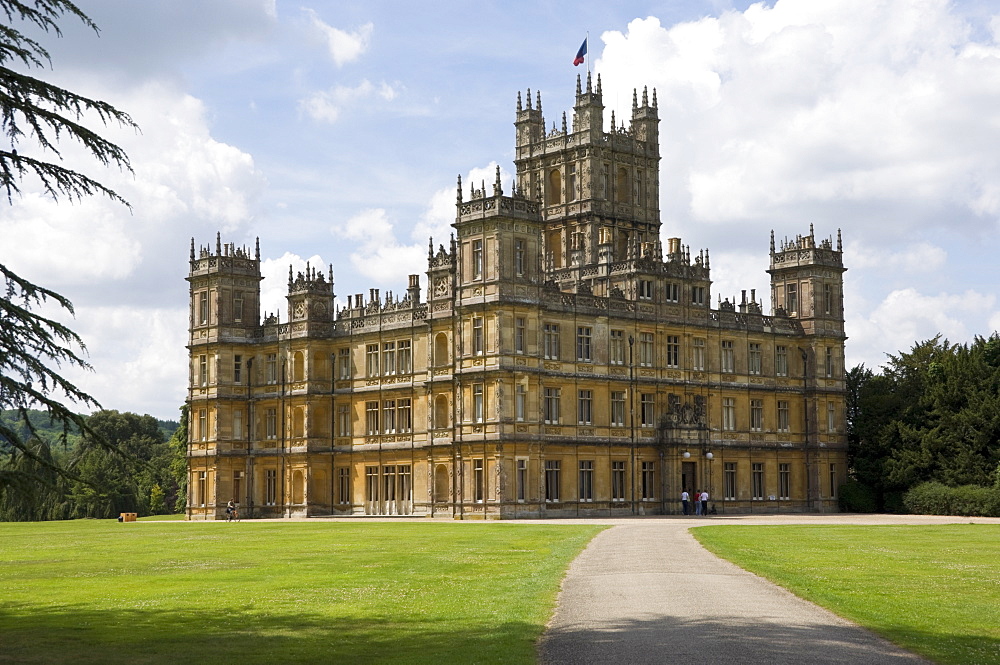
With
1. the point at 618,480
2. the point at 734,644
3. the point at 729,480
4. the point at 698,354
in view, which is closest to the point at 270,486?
the point at 618,480

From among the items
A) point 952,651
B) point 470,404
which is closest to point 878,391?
point 470,404

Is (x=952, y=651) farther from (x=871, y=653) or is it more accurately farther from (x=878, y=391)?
(x=878, y=391)

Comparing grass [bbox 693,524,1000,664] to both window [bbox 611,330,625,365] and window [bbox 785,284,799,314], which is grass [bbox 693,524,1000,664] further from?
window [bbox 785,284,799,314]

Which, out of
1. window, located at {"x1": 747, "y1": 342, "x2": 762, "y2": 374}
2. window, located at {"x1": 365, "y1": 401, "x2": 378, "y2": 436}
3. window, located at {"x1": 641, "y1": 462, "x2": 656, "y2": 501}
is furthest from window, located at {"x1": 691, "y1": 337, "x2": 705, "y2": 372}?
window, located at {"x1": 365, "y1": 401, "x2": 378, "y2": 436}

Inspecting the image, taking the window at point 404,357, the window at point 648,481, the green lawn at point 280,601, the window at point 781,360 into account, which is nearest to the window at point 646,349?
the window at point 648,481

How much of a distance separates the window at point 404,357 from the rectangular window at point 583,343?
387 inches

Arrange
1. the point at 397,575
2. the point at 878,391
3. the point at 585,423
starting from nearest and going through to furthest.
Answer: the point at 397,575, the point at 585,423, the point at 878,391

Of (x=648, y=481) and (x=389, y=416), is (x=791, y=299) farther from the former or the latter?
(x=389, y=416)

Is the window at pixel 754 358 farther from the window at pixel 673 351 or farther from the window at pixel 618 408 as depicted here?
the window at pixel 618 408

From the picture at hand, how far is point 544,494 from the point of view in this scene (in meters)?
65.2

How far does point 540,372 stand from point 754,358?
1662cm

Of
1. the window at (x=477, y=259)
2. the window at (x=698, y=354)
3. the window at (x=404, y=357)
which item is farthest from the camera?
the window at (x=698, y=354)

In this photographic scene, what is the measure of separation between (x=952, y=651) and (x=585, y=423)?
50.8 m

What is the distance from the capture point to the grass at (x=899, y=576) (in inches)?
739
